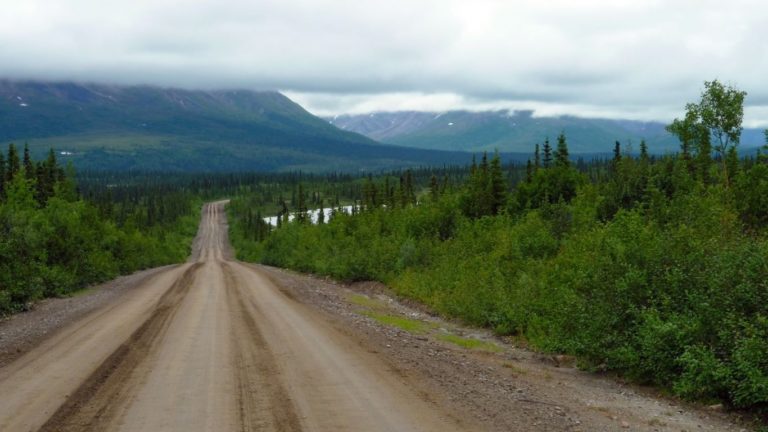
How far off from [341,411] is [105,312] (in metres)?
14.3

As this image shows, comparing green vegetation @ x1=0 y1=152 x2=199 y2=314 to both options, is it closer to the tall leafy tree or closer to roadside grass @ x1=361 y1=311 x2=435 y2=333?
roadside grass @ x1=361 y1=311 x2=435 y2=333

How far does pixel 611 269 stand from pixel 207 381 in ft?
30.4

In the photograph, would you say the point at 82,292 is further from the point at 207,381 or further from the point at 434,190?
the point at 434,190

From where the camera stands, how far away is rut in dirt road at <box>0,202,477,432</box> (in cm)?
912

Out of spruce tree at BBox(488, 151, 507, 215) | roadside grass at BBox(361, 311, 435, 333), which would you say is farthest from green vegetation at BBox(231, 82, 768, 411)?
roadside grass at BBox(361, 311, 435, 333)

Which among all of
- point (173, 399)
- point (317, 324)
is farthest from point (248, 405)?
point (317, 324)

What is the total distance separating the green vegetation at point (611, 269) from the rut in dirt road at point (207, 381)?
4863mm

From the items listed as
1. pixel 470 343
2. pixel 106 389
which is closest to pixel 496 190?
pixel 470 343

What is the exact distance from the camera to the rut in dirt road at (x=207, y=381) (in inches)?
359

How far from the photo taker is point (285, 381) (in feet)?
37.6

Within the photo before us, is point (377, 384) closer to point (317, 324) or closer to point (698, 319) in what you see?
point (698, 319)

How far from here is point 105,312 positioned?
21062 millimetres

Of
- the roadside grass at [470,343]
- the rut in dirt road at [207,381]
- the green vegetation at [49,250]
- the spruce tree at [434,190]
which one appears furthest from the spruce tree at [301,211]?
the rut in dirt road at [207,381]

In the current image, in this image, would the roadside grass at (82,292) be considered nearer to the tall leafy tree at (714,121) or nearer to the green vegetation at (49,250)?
the green vegetation at (49,250)
